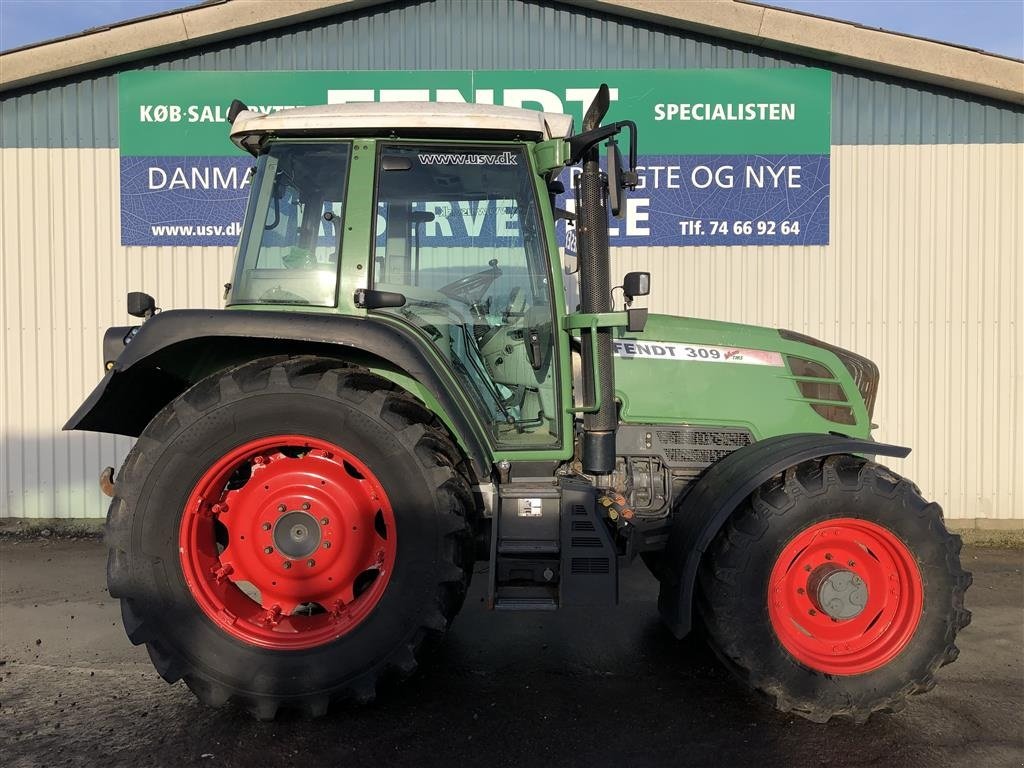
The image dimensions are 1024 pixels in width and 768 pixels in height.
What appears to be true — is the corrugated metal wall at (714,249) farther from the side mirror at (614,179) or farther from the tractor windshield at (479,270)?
the side mirror at (614,179)

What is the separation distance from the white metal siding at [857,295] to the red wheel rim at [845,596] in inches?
148

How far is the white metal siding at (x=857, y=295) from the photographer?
6402mm

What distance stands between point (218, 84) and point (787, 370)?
5.31 metres

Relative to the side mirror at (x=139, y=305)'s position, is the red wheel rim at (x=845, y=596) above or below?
below

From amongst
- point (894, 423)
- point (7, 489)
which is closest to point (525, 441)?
point (894, 423)

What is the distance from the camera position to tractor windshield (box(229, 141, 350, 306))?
3.18 m

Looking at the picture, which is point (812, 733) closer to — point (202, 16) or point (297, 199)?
point (297, 199)

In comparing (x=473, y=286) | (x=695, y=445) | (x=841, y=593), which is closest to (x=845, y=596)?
(x=841, y=593)

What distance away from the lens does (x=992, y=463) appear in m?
6.44

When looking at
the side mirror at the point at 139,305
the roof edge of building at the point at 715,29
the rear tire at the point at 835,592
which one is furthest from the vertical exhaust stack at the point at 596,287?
the roof edge of building at the point at 715,29

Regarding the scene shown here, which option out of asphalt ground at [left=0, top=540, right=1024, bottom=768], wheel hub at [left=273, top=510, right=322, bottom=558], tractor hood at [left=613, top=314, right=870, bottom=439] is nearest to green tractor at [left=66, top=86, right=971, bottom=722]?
wheel hub at [left=273, top=510, right=322, bottom=558]

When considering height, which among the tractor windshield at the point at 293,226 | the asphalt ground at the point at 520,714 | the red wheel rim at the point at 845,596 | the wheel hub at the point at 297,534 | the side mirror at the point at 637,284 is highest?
the tractor windshield at the point at 293,226

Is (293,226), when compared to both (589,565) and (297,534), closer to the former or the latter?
(297,534)

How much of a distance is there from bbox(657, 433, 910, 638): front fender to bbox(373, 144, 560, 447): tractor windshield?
2.26ft
